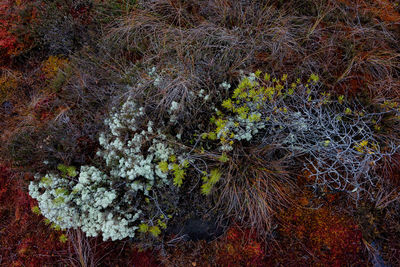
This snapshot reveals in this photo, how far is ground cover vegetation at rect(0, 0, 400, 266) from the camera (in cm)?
229

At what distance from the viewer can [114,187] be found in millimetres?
2270

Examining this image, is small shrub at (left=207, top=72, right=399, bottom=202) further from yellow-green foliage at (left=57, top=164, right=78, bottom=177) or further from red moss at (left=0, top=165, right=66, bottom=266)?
red moss at (left=0, top=165, right=66, bottom=266)

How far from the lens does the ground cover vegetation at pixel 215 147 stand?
229 centimetres

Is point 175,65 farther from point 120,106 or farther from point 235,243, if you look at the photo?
point 235,243

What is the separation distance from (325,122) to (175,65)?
74.0 inches

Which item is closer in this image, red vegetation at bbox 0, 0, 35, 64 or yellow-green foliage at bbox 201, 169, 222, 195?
yellow-green foliage at bbox 201, 169, 222, 195

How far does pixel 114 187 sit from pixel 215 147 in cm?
112

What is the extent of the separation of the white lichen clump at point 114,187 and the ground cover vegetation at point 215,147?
0.6 inches

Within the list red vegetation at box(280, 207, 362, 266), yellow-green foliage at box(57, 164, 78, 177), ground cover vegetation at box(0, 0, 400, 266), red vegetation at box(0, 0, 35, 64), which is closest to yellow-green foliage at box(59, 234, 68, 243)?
ground cover vegetation at box(0, 0, 400, 266)

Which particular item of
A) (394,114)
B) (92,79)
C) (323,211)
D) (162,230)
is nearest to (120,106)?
(92,79)

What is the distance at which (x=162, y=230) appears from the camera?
94.2 inches

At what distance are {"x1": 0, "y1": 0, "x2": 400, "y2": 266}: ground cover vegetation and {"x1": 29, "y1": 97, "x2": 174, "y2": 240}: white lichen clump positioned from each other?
0.6 inches

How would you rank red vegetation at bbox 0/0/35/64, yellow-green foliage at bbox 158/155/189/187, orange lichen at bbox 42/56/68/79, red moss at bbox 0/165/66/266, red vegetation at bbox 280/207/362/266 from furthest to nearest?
red vegetation at bbox 0/0/35/64 < orange lichen at bbox 42/56/68/79 < red moss at bbox 0/165/66/266 < red vegetation at bbox 280/207/362/266 < yellow-green foliage at bbox 158/155/189/187

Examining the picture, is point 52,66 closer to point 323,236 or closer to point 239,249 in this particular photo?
point 239,249
